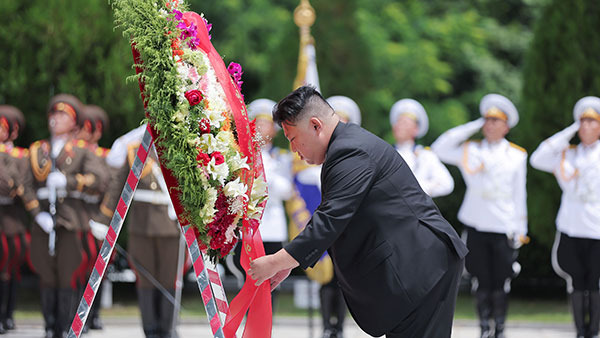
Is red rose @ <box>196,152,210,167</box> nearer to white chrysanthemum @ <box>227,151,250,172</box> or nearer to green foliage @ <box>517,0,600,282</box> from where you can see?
white chrysanthemum @ <box>227,151,250,172</box>

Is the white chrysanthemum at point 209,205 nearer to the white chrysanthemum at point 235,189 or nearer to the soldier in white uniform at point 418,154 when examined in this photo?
the white chrysanthemum at point 235,189

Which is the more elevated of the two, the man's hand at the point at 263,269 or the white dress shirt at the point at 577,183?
the white dress shirt at the point at 577,183

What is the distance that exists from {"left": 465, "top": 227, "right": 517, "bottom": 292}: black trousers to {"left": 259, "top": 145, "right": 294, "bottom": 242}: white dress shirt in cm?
180

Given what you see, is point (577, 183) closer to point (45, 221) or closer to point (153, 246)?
point (153, 246)

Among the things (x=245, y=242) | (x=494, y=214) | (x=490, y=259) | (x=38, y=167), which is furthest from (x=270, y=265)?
(x=38, y=167)

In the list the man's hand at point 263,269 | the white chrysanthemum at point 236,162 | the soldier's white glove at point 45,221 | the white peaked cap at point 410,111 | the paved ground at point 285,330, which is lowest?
the paved ground at point 285,330

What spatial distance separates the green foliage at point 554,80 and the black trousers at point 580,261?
3.69m

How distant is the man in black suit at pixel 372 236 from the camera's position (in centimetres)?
416

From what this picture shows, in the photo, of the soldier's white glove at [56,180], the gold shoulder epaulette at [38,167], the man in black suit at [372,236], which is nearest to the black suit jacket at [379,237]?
the man in black suit at [372,236]

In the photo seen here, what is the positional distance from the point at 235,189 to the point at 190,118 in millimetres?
392

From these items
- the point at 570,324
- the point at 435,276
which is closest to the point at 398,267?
the point at 435,276

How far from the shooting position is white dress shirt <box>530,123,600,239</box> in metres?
8.09

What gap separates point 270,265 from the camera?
166 inches

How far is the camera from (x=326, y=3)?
1412 centimetres
